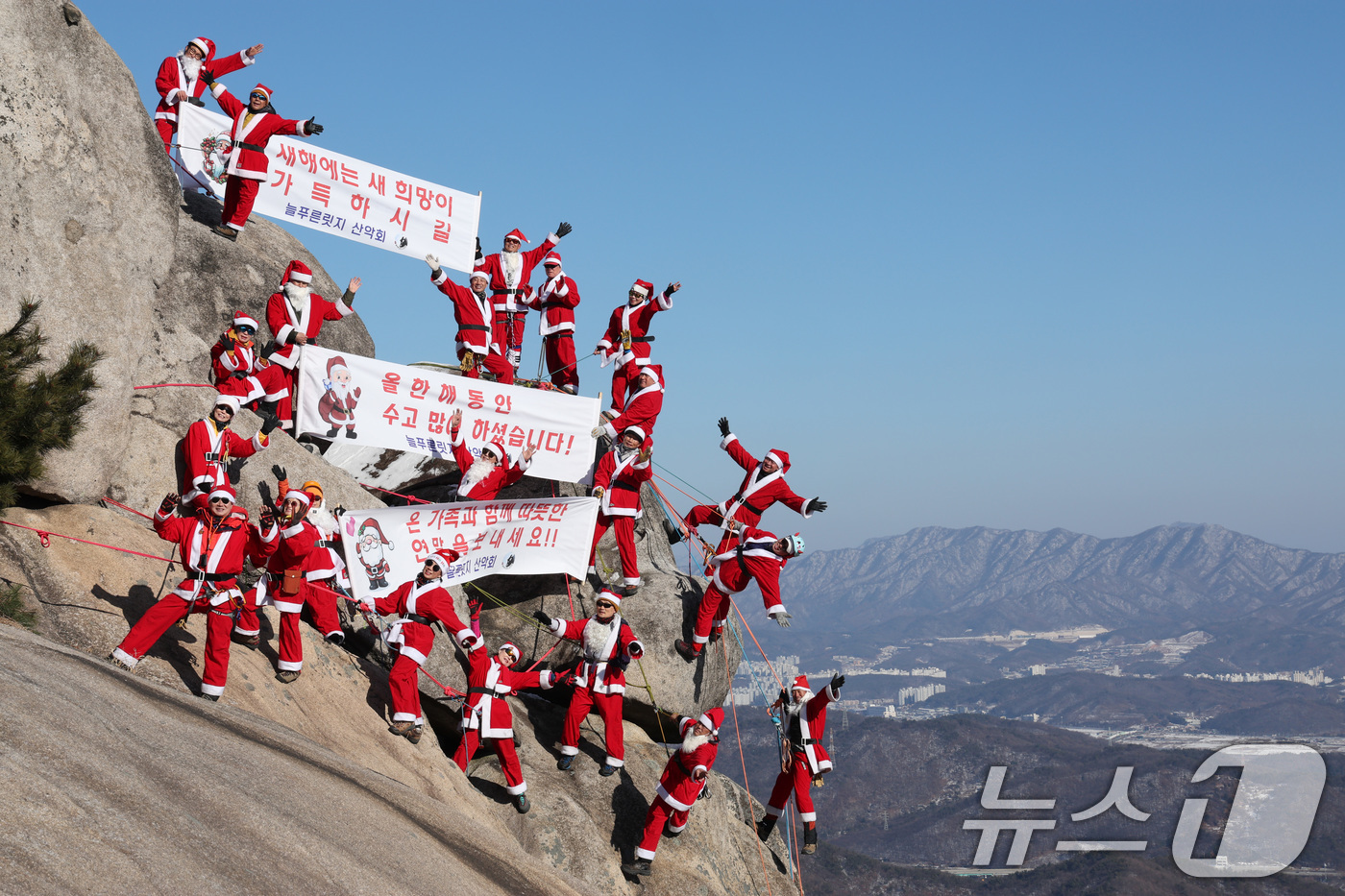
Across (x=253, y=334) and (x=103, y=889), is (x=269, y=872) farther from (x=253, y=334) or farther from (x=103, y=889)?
(x=253, y=334)

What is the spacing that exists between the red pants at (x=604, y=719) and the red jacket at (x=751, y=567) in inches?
136

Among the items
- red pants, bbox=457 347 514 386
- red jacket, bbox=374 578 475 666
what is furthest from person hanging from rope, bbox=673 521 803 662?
red pants, bbox=457 347 514 386

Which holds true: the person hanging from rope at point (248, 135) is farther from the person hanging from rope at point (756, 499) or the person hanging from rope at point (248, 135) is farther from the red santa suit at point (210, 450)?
the person hanging from rope at point (756, 499)

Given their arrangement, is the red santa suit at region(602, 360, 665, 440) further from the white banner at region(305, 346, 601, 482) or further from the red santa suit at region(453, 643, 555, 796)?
A: the red santa suit at region(453, 643, 555, 796)

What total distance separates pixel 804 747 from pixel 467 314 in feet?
37.9

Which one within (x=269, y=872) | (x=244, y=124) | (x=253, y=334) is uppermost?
(x=244, y=124)

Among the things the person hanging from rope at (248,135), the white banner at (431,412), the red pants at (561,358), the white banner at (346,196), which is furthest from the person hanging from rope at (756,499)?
the person hanging from rope at (248,135)

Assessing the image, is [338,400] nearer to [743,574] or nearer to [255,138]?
[255,138]

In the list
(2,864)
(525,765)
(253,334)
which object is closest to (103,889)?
(2,864)

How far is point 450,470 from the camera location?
21422 millimetres

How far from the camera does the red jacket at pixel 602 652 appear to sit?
1691 centimetres

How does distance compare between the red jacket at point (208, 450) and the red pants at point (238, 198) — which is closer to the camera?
the red jacket at point (208, 450)

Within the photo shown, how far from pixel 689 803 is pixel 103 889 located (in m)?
10.9

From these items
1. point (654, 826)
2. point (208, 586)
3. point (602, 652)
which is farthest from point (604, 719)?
point (208, 586)
